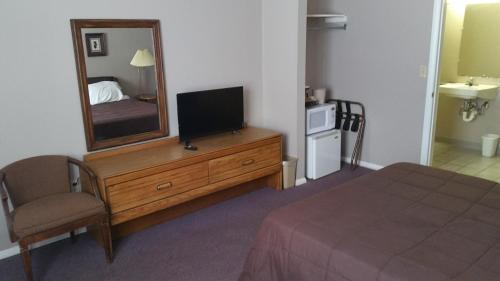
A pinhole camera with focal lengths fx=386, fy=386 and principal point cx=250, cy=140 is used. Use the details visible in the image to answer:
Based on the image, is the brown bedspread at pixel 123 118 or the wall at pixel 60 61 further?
the brown bedspread at pixel 123 118

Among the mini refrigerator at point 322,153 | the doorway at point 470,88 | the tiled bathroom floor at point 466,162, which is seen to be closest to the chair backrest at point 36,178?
the mini refrigerator at point 322,153

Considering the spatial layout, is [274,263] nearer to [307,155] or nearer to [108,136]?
[108,136]

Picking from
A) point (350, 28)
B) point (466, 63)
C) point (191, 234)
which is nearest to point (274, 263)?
point (191, 234)

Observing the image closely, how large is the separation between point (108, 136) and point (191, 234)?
102 cm

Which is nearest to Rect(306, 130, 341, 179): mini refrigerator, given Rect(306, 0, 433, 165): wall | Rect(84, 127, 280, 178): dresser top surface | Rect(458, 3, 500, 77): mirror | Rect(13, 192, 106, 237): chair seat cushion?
Rect(306, 0, 433, 165): wall

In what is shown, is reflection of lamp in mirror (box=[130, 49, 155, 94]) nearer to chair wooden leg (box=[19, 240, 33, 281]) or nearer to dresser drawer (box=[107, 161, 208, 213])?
dresser drawer (box=[107, 161, 208, 213])

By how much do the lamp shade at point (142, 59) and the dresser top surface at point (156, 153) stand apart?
66 centimetres

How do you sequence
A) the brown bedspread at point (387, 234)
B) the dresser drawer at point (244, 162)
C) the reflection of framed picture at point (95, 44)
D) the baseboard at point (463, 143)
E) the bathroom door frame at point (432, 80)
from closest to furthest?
1. the brown bedspread at point (387, 234)
2. the reflection of framed picture at point (95, 44)
3. the dresser drawer at point (244, 162)
4. the bathroom door frame at point (432, 80)
5. the baseboard at point (463, 143)

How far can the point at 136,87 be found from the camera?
3.16 meters

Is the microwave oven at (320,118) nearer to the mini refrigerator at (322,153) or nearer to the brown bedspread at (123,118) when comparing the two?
the mini refrigerator at (322,153)

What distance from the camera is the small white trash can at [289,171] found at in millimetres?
3803

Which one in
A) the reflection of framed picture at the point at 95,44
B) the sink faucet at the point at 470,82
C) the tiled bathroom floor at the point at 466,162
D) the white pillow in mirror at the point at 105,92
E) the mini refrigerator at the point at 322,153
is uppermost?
the reflection of framed picture at the point at 95,44

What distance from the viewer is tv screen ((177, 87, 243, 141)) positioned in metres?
3.26

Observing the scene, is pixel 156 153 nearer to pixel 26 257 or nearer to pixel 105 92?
pixel 105 92
